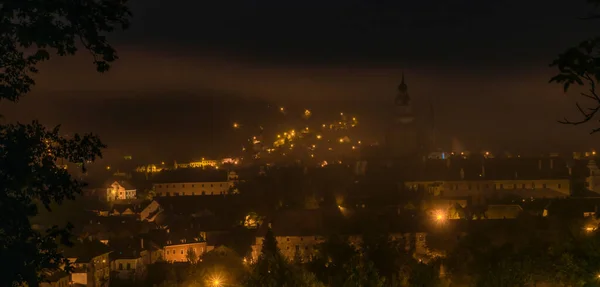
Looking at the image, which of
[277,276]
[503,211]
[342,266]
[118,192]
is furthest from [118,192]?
[277,276]

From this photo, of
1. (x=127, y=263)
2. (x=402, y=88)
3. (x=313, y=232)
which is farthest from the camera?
(x=402, y=88)

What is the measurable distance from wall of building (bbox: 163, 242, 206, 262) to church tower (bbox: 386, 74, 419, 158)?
2776 centimetres

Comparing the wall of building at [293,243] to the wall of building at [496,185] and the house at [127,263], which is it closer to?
the house at [127,263]

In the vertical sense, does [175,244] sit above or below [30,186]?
below

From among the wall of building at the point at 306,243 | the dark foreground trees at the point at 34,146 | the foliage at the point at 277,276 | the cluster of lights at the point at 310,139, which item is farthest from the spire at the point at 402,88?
the dark foreground trees at the point at 34,146

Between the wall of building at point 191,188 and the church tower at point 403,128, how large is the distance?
1185 centimetres

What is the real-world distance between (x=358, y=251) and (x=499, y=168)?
22507mm

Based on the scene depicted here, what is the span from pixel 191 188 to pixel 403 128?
47.9 ft

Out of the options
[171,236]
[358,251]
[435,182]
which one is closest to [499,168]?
[435,182]

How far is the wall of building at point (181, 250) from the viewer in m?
29.7

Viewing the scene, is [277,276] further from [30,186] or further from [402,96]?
[402,96]

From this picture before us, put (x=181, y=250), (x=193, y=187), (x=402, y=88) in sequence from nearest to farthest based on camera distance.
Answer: (x=181, y=250) → (x=193, y=187) → (x=402, y=88)

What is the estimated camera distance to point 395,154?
55188mm

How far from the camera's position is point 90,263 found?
25797mm
